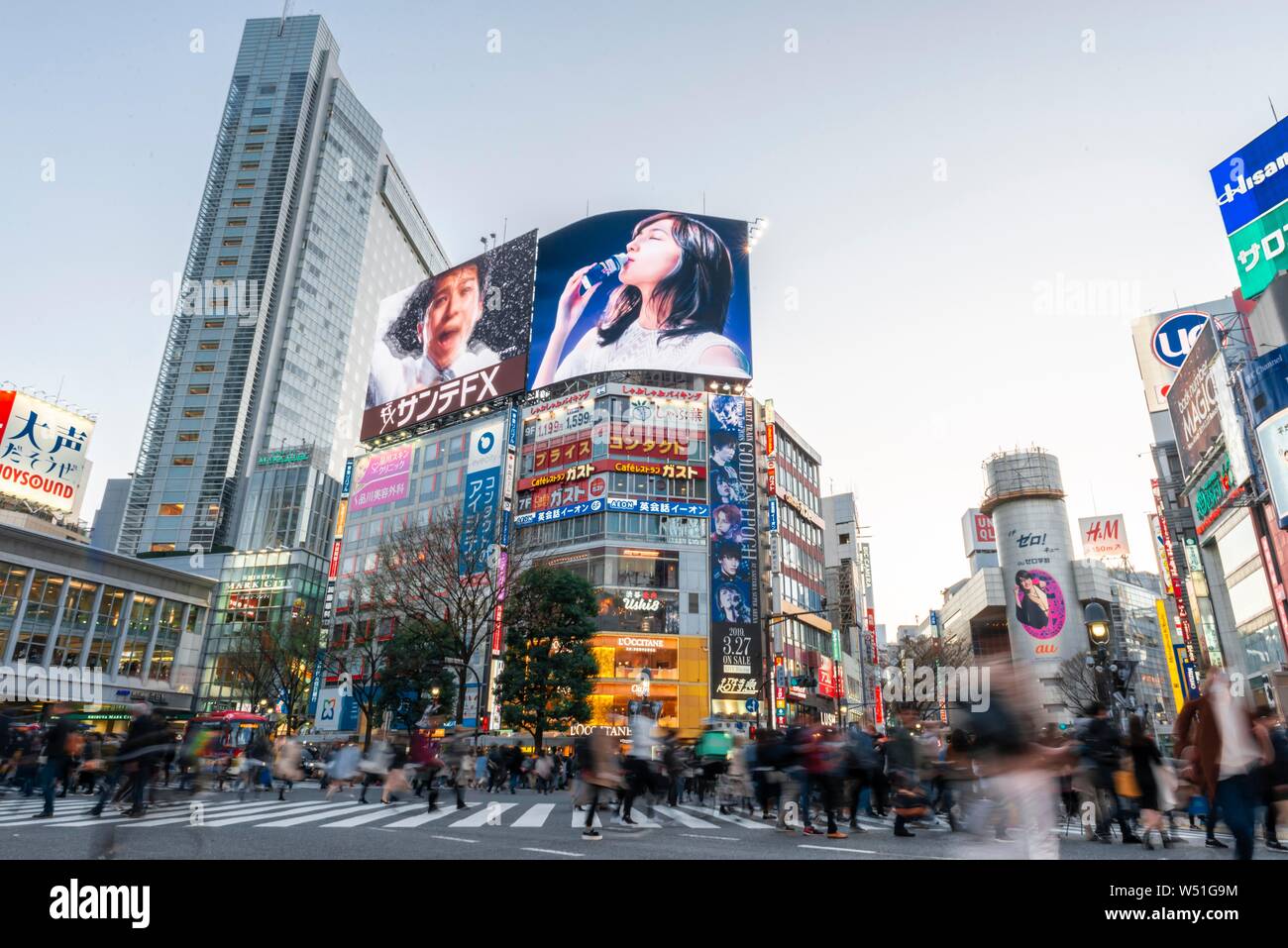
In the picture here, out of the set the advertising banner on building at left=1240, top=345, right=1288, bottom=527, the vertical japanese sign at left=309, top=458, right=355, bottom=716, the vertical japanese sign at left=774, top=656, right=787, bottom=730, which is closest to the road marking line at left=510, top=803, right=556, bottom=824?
the vertical japanese sign at left=774, top=656, right=787, bottom=730

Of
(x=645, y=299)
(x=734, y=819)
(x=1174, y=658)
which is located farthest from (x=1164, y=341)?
(x=734, y=819)

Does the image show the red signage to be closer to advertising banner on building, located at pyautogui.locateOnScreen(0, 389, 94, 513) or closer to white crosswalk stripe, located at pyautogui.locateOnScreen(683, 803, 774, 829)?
advertising banner on building, located at pyautogui.locateOnScreen(0, 389, 94, 513)

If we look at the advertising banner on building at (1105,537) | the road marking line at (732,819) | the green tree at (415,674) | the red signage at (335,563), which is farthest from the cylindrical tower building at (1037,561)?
the road marking line at (732,819)

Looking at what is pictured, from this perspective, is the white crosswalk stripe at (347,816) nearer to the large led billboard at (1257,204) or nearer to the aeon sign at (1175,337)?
the large led billboard at (1257,204)

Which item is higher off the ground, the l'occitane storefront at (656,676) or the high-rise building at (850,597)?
the high-rise building at (850,597)

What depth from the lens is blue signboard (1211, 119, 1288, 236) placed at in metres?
39.0

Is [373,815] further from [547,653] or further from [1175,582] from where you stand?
[1175,582]

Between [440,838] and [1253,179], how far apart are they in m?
51.5

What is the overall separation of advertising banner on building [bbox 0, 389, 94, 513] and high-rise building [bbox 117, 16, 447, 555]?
30749 mm

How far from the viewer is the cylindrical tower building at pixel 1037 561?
3962 inches

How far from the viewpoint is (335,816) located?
44.0ft

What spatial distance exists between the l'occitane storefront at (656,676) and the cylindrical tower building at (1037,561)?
6886 cm
